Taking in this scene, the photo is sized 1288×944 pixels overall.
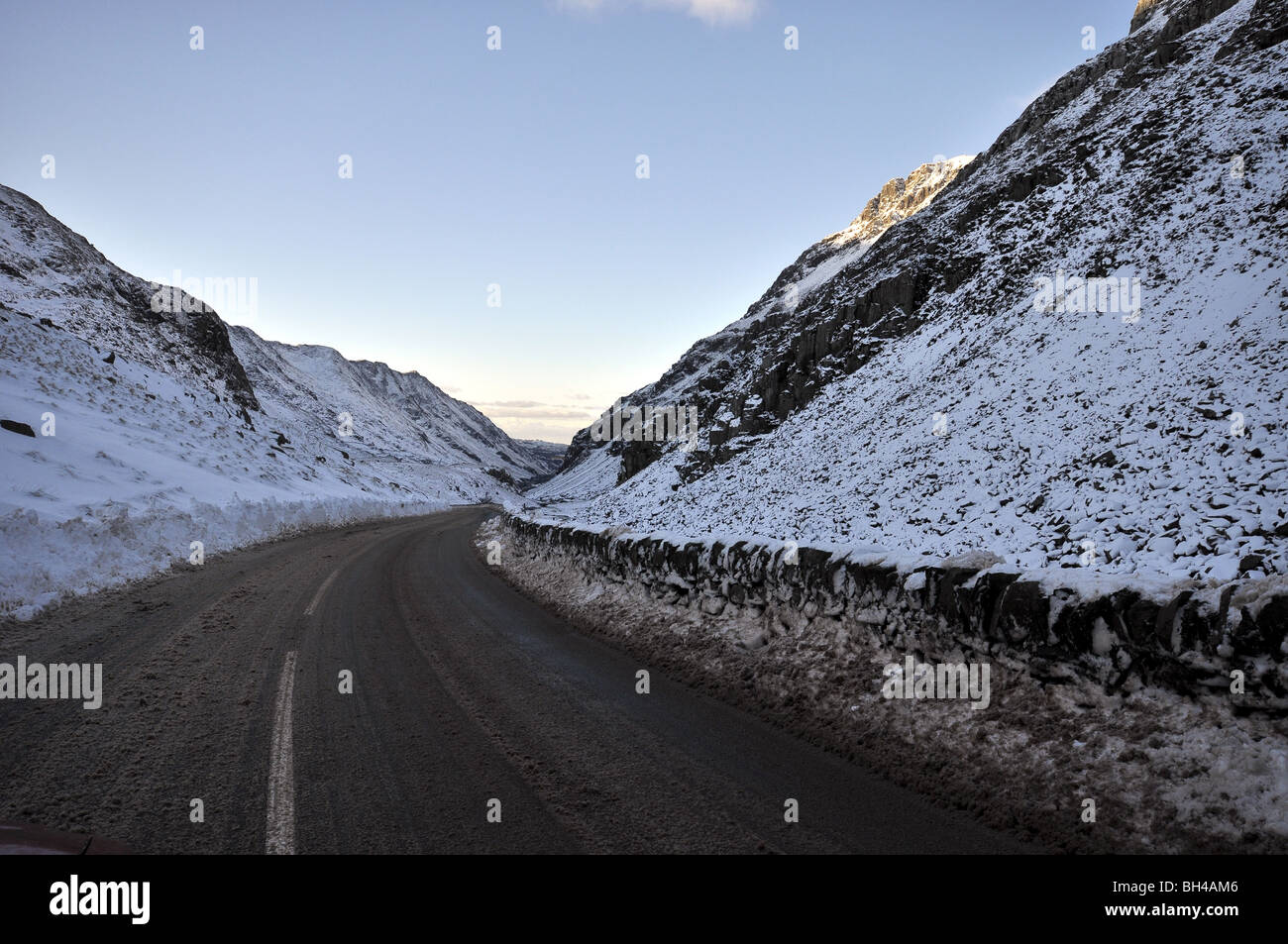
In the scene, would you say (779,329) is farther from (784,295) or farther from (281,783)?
(281,783)

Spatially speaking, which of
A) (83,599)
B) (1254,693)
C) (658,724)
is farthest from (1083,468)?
(83,599)

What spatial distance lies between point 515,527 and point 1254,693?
17730mm

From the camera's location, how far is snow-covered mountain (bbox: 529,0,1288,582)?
10703 millimetres

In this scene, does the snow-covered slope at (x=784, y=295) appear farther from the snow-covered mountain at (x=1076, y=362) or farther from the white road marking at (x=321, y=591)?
the white road marking at (x=321, y=591)

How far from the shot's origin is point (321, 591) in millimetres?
11508

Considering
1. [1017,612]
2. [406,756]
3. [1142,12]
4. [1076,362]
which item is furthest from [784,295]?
[406,756]

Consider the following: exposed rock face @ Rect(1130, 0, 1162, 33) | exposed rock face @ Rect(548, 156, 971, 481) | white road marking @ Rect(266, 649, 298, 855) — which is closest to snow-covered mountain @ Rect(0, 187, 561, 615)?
white road marking @ Rect(266, 649, 298, 855)

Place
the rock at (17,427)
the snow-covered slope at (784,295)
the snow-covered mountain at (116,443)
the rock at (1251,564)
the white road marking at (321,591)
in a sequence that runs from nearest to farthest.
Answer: the rock at (1251,564) → the white road marking at (321,591) → the snow-covered mountain at (116,443) → the rock at (17,427) → the snow-covered slope at (784,295)

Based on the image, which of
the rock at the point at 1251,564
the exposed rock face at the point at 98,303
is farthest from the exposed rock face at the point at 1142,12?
the exposed rock face at the point at 98,303

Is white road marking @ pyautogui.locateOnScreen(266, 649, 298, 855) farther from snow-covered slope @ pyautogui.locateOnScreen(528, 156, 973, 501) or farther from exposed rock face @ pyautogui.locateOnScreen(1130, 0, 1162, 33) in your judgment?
snow-covered slope @ pyautogui.locateOnScreen(528, 156, 973, 501)

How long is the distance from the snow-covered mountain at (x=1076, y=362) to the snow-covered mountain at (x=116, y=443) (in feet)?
46.4

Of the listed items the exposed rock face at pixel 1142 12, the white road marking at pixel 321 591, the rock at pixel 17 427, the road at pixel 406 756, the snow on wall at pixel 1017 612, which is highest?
the exposed rock face at pixel 1142 12

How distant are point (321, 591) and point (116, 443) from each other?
55.1 feet

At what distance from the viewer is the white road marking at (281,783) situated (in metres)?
3.48
